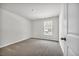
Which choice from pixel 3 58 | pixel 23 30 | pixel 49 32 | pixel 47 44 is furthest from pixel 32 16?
pixel 3 58

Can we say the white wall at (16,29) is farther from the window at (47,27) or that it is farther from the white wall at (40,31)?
the window at (47,27)

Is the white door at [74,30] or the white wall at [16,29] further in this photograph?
the white wall at [16,29]

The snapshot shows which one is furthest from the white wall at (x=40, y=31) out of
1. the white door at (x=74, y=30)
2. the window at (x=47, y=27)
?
the white door at (x=74, y=30)

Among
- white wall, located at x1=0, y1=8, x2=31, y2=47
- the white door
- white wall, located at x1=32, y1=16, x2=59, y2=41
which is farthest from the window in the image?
the white door

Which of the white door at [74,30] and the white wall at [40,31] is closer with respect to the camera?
the white door at [74,30]

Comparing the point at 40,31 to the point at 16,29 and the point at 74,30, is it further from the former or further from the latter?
the point at 74,30

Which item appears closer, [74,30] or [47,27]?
[74,30]

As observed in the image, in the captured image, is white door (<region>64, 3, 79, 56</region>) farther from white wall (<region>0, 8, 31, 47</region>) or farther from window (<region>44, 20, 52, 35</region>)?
white wall (<region>0, 8, 31, 47</region>)

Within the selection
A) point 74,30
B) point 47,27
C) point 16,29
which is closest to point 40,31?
point 47,27

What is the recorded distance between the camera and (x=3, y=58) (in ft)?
2.01

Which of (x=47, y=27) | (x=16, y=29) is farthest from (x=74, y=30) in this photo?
(x=16, y=29)

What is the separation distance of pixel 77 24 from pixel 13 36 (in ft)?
3.33

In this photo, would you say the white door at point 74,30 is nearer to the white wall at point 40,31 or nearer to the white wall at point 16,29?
the white wall at point 40,31

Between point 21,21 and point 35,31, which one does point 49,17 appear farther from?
point 21,21
